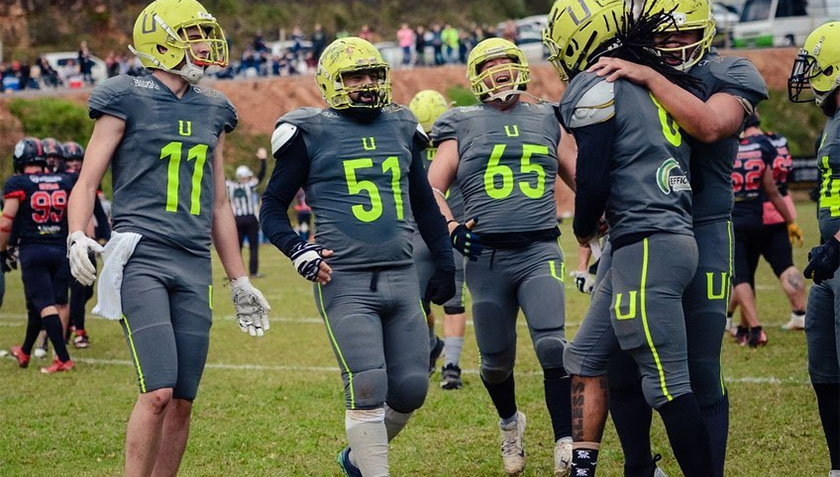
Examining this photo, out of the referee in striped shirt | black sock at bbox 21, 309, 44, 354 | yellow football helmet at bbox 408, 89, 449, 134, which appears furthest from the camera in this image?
the referee in striped shirt

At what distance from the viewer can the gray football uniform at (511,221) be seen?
6059 mm

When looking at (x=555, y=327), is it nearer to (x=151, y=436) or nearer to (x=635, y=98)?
(x=635, y=98)

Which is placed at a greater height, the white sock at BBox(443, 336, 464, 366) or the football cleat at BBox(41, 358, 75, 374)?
the white sock at BBox(443, 336, 464, 366)

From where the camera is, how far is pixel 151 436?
15.6 ft

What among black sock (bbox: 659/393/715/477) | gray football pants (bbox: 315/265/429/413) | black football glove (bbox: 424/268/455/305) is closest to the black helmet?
gray football pants (bbox: 315/265/429/413)

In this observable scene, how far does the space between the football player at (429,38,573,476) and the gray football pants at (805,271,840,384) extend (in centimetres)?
124

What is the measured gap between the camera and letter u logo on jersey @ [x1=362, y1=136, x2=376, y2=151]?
5211 mm

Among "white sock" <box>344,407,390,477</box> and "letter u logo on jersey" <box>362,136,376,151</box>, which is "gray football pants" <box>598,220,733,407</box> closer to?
"white sock" <box>344,407,390,477</box>

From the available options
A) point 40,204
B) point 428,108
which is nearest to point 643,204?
point 428,108

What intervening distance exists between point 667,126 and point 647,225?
1.33 ft

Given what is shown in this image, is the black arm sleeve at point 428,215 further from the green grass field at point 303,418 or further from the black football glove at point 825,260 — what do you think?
the black football glove at point 825,260

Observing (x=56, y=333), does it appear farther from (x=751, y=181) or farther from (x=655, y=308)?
(x=655, y=308)

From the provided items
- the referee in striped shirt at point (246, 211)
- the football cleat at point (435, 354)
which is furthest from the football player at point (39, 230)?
the referee in striped shirt at point (246, 211)

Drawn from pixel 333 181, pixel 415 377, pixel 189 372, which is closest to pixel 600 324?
pixel 415 377
